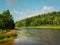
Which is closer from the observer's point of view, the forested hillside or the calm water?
the calm water

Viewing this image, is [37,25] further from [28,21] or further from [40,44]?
[40,44]

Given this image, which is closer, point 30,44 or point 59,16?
point 30,44

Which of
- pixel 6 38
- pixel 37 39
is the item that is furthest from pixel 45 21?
pixel 6 38

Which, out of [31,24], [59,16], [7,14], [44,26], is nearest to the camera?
[7,14]

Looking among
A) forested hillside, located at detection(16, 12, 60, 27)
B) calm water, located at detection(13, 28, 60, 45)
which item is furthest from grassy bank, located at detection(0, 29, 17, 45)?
forested hillside, located at detection(16, 12, 60, 27)

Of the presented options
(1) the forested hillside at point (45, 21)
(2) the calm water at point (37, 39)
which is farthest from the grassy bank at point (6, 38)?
(1) the forested hillside at point (45, 21)

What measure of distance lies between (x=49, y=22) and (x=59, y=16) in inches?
532

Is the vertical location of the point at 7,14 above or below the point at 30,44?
above

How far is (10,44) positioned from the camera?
20.4m

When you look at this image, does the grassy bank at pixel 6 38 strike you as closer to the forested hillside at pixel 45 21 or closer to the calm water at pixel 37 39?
the calm water at pixel 37 39

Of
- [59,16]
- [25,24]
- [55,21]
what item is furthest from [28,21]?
[55,21]

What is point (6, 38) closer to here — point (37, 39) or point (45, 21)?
point (37, 39)

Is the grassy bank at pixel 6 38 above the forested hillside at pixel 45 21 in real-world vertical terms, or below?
below

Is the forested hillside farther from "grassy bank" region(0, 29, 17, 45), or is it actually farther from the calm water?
"grassy bank" region(0, 29, 17, 45)
